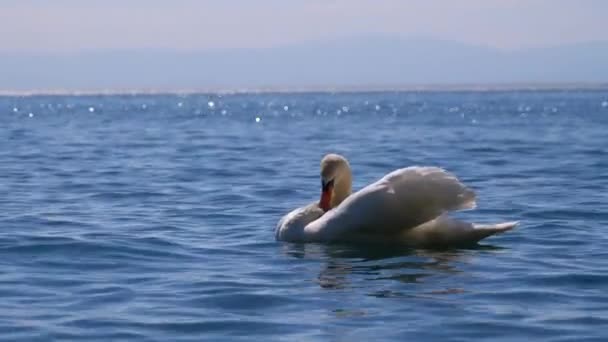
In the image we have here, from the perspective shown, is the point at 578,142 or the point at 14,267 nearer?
the point at 14,267

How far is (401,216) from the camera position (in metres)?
13.8

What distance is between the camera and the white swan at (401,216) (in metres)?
13.6

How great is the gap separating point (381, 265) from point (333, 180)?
2606mm

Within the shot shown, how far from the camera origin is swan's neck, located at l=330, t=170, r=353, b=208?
610 inches

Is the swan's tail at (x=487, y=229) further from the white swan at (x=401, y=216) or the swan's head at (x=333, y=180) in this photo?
the swan's head at (x=333, y=180)

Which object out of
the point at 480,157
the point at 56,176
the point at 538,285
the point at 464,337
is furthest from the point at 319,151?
the point at 464,337

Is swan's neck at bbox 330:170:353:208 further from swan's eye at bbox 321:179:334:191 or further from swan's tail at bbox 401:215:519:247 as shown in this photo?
swan's tail at bbox 401:215:519:247

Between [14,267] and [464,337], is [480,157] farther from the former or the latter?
[464,337]

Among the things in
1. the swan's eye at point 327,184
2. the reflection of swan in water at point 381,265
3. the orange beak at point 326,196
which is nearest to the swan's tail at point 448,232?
the reflection of swan in water at point 381,265

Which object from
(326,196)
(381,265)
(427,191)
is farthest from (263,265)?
(326,196)

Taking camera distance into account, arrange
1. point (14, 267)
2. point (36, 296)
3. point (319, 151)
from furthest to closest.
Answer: point (319, 151) < point (14, 267) < point (36, 296)

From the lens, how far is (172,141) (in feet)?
137

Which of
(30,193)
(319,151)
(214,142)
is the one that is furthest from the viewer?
(214,142)

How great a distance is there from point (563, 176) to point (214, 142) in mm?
18226
